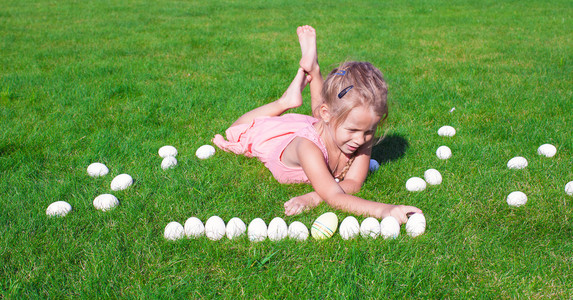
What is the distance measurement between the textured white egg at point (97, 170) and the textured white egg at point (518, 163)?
9.15 feet

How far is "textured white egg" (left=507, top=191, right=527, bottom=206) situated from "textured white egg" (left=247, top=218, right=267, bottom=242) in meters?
1.48

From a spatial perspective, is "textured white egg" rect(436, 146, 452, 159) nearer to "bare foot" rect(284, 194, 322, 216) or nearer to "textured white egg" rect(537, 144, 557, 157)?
"textured white egg" rect(537, 144, 557, 157)

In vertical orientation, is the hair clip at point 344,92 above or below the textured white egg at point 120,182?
above

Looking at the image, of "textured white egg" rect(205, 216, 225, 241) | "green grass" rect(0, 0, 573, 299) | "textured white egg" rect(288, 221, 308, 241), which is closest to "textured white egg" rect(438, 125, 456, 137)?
"green grass" rect(0, 0, 573, 299)

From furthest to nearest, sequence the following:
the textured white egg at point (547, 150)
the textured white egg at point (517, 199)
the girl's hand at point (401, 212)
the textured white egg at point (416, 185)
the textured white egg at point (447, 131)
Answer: the textured white egg at point (447, 131), the textured white egg at point (547, 150), the textured white egg at point (416, 185), the textured white egg at point (517, 199), the girl's hand at point (401, 212)

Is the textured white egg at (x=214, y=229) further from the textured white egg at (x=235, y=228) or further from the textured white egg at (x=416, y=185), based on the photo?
the textured white egg at (x=416, y=185)

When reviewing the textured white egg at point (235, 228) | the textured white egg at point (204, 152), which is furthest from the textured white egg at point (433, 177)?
the textured white egg at point (204, 152)

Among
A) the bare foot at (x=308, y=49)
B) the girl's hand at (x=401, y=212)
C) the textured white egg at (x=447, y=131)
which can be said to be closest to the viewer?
the girl's hand at (x=401, y=212)

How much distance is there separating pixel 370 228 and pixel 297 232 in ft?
1.24


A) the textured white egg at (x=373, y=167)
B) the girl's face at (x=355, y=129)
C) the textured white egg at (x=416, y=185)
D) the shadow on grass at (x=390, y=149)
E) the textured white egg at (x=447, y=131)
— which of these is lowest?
the shadow on grass at (x=390, y=149)

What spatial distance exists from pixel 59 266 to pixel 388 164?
2.19m

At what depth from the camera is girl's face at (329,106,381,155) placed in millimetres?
2637

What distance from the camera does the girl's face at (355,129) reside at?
2.64 metres

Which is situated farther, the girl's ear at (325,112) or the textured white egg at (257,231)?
the girl's ear at (325,112)
